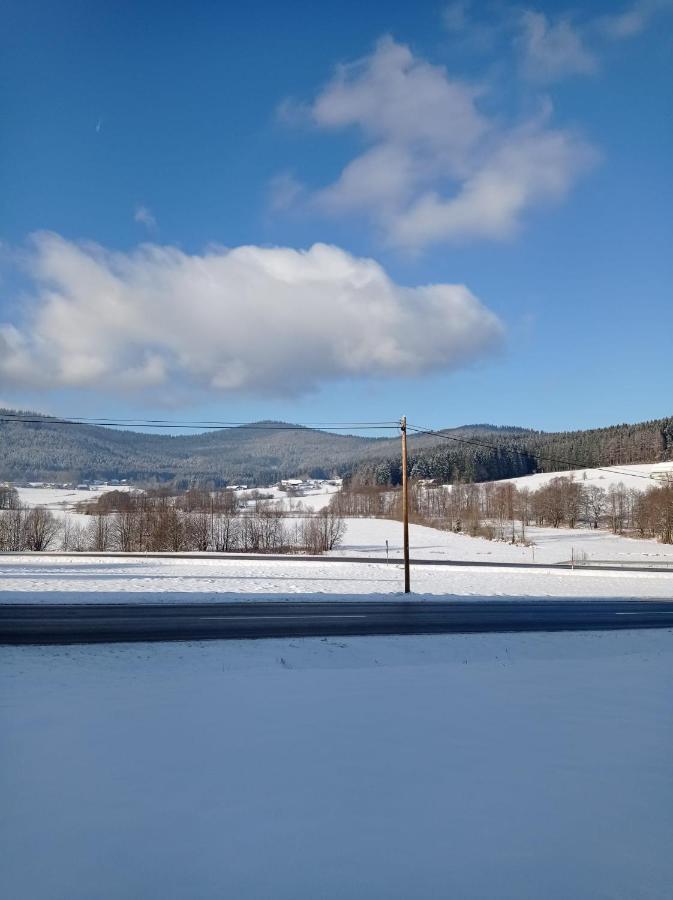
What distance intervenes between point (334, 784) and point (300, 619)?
12696mm

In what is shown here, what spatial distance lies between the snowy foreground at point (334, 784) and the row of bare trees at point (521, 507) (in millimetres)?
61149

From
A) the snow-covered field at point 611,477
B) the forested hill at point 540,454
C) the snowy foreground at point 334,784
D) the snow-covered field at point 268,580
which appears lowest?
the snow-covered field at point 268,580

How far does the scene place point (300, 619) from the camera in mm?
19125

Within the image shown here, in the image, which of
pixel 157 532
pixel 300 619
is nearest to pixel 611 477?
pixel 157 532

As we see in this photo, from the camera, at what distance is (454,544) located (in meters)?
64.8

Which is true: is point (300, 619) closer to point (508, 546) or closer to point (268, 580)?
point (268, 580)

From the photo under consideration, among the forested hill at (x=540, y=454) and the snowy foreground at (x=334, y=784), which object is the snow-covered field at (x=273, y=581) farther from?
→ the forested hill at (x=540, y=454)

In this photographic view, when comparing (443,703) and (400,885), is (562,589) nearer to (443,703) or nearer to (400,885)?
(443,703)

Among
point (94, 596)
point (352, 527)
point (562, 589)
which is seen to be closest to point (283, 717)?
point (94, 596)

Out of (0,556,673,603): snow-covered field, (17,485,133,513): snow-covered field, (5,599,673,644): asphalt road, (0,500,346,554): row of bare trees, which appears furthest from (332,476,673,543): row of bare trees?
(5,599,673,644): asphalt road

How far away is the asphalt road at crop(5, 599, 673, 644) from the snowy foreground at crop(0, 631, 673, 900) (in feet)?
15.7

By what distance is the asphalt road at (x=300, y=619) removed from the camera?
16469 mm

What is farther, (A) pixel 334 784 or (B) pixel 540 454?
(B) pixel 540 454

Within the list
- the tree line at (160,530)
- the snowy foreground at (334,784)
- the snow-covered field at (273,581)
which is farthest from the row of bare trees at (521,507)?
the snowy foreground at (334,784)
